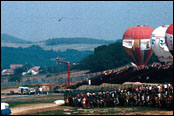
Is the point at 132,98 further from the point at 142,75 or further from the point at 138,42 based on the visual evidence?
the point at 138,42

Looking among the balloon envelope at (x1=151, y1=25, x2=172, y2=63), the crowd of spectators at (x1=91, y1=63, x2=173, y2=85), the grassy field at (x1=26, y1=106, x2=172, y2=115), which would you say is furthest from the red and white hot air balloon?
the grassy field at (x1=26, y1=106, x2=172, y2=115)

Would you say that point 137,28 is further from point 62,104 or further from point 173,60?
point 62,104

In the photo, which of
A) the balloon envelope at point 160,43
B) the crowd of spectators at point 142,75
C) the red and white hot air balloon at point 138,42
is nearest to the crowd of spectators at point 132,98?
the crowd of spectators at point 142,75

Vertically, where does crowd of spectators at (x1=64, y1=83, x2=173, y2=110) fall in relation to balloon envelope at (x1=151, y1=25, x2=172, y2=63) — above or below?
below

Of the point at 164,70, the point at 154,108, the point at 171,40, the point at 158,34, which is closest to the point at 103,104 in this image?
the point at 154,108

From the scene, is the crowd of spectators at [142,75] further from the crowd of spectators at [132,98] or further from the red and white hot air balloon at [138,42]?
the crowd of spectators at [132,98]

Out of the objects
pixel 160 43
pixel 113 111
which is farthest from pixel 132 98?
pixel 160 43

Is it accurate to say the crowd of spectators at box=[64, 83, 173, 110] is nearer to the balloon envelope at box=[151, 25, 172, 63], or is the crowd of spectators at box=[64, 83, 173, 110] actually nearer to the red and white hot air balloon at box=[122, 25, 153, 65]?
the balloon envelope at box=[151, 25, 172, 63]
